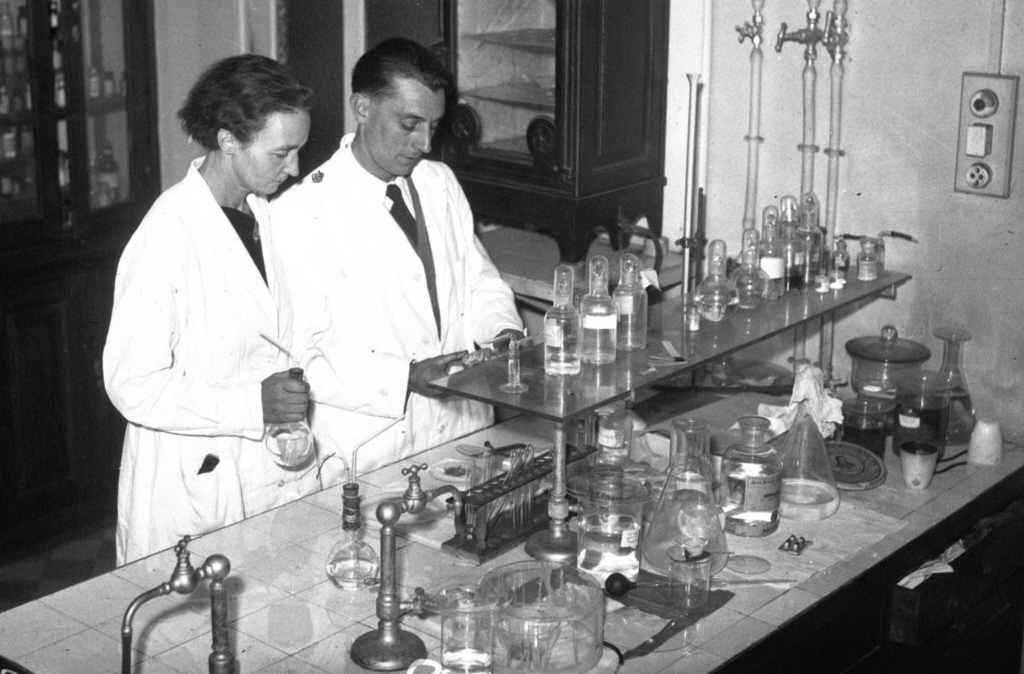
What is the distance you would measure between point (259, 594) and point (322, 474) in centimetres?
64

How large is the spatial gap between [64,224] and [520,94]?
153 cm

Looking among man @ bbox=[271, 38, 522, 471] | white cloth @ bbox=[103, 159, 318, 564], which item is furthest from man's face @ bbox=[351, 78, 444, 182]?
white cloth @ bbox=[103, 159, 318, 564]

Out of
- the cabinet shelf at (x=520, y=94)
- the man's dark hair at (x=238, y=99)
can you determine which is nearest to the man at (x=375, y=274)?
the man's dark hair at (x=238, y=99)

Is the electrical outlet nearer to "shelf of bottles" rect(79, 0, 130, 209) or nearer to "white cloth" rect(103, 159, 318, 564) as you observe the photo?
"white cloth" rect(103, 159, 318, 564)

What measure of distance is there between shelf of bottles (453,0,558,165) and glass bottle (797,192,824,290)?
0.77 metres

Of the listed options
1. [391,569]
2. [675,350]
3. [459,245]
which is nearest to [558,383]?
[675,350]

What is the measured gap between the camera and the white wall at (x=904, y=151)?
3.53 metres

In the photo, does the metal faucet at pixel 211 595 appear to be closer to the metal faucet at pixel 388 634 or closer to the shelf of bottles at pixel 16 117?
the metal faucet at pixel 388 634

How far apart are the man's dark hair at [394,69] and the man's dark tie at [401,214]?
24 cm

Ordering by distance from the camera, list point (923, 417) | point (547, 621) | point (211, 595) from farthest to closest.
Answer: point (923, 417) → point (547, 621) → point (211, 595)

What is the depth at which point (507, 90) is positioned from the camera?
420 cm

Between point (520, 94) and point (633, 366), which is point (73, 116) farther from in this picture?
point (633, 366)

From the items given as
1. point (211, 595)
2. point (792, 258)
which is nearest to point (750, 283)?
point (792, 258)

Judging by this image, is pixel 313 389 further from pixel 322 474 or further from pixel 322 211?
pixel 322 211
